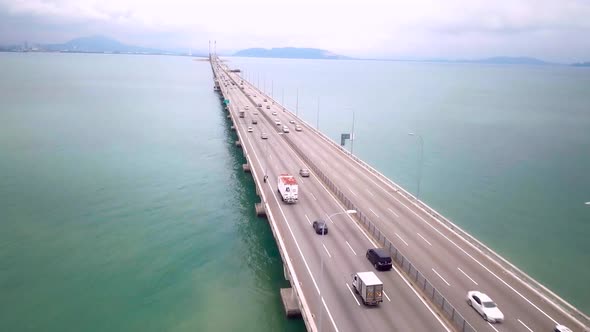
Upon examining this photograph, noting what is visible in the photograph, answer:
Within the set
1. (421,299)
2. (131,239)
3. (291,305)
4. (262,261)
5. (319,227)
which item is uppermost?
(319,227)

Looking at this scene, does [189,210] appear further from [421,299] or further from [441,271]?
[421,299]

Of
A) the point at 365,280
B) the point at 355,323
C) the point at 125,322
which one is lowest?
the point at 125,322

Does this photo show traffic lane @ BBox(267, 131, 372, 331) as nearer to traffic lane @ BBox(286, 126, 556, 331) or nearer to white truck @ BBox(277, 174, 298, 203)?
white truck @ BBox(277, 174, 298, 203)

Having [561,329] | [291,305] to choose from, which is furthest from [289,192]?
[561,329]

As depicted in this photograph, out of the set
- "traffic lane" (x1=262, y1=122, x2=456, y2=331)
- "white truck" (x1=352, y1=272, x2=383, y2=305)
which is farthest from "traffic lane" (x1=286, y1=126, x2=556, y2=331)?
"white truck" (x1=352, y1=272, x2=383, y2=305)

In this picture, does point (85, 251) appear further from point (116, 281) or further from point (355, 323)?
point (355, 323)

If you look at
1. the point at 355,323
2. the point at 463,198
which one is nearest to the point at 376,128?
the point at 463,198

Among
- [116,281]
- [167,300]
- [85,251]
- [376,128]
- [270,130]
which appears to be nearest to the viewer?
[167,300]
